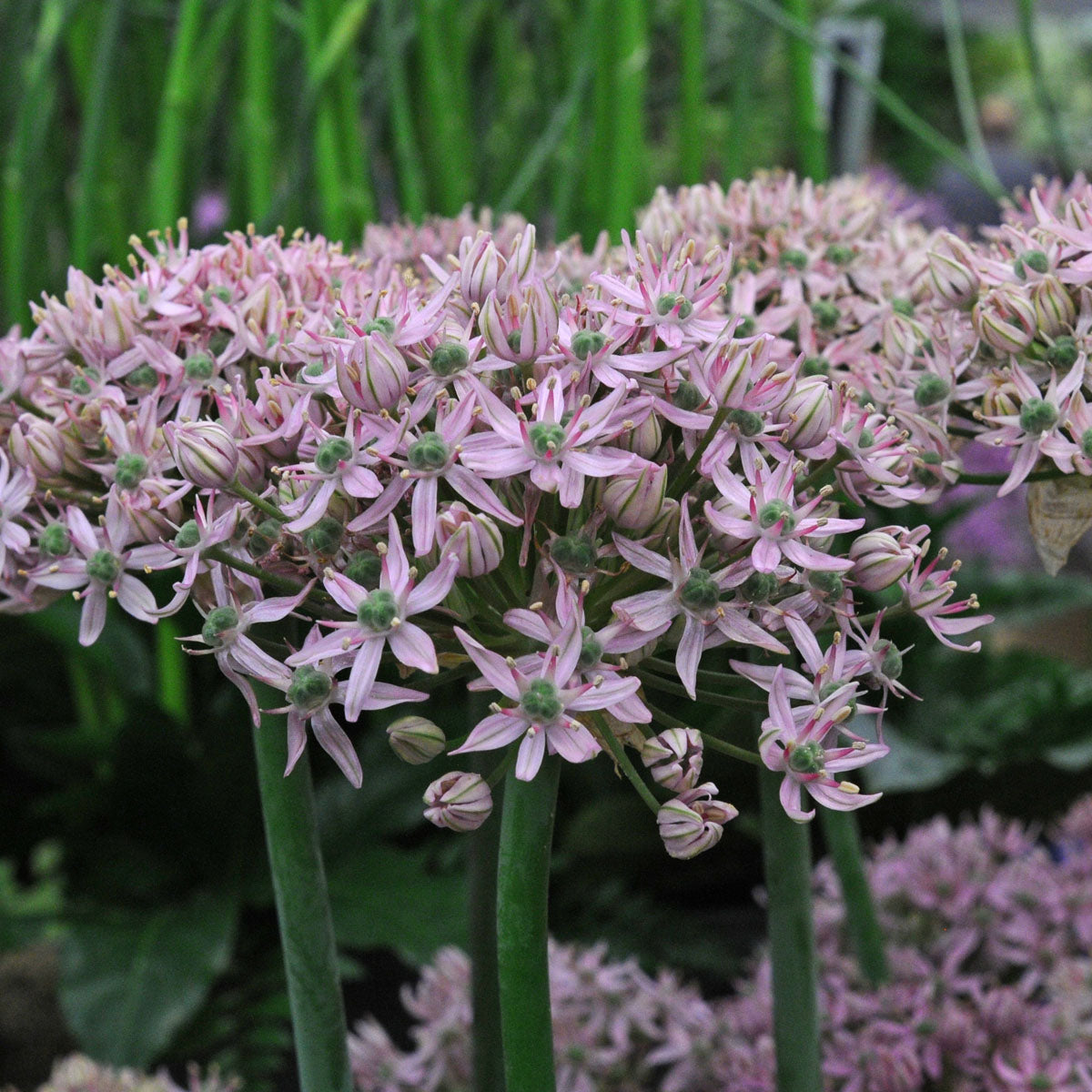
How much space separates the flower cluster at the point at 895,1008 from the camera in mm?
568

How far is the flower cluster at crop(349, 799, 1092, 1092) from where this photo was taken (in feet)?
1.86

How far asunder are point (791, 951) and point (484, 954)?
115 mm

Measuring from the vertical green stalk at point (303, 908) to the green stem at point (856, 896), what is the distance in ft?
0.81

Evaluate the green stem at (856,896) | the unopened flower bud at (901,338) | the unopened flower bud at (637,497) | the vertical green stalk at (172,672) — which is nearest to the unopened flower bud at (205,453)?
the unopened flower bud at (637,497)

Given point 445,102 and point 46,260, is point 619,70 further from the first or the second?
point 46,260

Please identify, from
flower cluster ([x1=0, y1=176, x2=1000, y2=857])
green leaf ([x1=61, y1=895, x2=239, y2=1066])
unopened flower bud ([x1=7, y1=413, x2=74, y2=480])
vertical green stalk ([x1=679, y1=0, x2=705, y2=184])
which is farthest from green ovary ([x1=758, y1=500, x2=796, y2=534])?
vertical green stalk ([x1=679, y1=0, x2=705, y2=184])

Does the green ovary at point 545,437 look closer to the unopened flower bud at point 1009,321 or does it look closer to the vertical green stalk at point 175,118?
the unopened flower bud at point 1009,321

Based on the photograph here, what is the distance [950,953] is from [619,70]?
0.67 meters

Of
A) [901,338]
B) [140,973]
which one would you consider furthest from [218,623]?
[140,973]

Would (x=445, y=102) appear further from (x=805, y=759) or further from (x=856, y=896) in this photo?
(x=805, y=759)

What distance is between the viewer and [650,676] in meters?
0.35

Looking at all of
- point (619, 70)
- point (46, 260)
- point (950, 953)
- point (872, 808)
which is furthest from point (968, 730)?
point (46, 260)

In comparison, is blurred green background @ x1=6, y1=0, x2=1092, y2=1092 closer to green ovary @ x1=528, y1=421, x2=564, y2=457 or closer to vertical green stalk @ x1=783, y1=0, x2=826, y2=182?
vertical green stalk @ x1=783, y1=0, x2=826, y2=182

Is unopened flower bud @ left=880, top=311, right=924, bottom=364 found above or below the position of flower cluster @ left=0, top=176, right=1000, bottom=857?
above
